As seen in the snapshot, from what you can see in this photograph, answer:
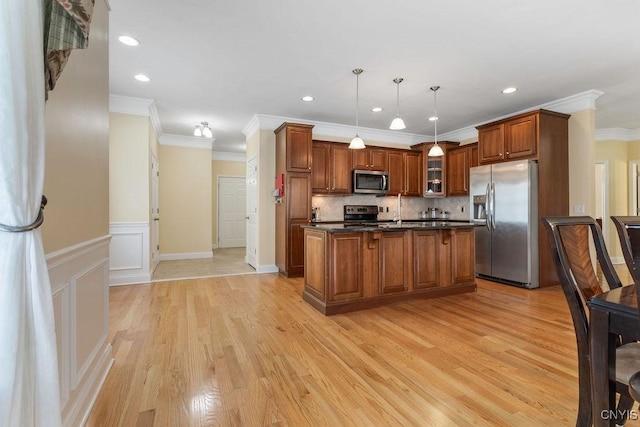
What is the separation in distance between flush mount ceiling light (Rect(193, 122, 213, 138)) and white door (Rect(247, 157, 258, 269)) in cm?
88

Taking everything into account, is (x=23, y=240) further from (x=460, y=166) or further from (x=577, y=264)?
(x=460, y=166)

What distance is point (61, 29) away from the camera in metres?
1.07

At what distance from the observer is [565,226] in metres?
1.46

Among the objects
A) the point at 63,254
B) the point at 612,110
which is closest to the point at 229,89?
the point at 63,254

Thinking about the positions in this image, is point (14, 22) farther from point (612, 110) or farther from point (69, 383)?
point (612, 110)

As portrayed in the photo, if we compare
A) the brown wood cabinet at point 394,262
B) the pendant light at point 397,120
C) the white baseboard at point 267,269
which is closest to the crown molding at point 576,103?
the pendant light at point 397,120

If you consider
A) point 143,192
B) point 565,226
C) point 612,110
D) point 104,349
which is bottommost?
point 104,349

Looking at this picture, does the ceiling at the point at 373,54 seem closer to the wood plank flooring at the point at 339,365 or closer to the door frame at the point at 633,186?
the door frame at the point at 633,186

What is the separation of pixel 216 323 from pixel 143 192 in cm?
268

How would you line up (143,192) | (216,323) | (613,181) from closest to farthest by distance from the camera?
(216,323), (143,192), (613,181)

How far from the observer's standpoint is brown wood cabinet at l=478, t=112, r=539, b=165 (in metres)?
4.36

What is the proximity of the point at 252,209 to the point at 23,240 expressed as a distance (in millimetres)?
5110

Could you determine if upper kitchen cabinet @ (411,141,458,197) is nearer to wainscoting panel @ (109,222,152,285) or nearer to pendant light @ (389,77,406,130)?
pendant light @ (389,77,406,130)

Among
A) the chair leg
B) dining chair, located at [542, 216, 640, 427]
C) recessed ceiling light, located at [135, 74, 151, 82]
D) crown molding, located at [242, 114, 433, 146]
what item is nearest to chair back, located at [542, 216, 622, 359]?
dining chair, located at [542, 216, 640, 427]
